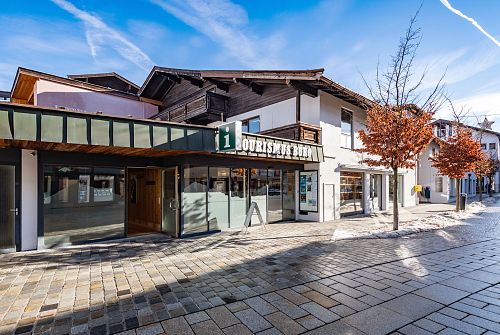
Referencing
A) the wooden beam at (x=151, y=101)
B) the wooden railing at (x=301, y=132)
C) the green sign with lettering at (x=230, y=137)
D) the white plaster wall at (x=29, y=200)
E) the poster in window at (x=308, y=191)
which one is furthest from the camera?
the wooden beam at (x=151, y=101)

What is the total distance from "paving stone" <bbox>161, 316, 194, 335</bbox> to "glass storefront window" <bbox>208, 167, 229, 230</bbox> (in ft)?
19.6

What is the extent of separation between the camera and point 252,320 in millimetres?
3561

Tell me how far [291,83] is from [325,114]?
225 centimetres

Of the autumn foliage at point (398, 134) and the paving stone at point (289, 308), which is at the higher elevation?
the autumn foliage at point (398, 134)

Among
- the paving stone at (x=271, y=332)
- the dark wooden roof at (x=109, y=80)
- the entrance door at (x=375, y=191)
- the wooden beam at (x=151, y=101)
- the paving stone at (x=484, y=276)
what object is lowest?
the paving stone at (x=484, y=276)

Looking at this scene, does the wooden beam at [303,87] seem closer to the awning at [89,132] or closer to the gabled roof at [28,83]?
the awning at [89,132]

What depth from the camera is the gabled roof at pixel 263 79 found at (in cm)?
1078

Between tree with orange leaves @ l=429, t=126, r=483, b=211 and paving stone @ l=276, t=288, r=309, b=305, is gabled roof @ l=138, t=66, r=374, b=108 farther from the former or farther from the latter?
paving stone @ l=276, t=288, r=309, b=305

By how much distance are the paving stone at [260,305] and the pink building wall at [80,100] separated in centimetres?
1309

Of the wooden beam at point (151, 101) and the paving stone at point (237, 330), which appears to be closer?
the paving stone at point (237, 330)

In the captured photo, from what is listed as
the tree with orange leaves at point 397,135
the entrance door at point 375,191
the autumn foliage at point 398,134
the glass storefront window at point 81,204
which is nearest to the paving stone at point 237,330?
the glass storefront window at point 81,204

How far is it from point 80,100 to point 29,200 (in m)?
8.26

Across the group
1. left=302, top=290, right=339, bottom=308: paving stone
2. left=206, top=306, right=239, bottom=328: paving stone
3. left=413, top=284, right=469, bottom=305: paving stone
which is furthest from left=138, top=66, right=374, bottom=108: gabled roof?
left=206, top=306, right=239, bottom=328: paving stone

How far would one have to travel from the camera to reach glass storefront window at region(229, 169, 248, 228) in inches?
402
